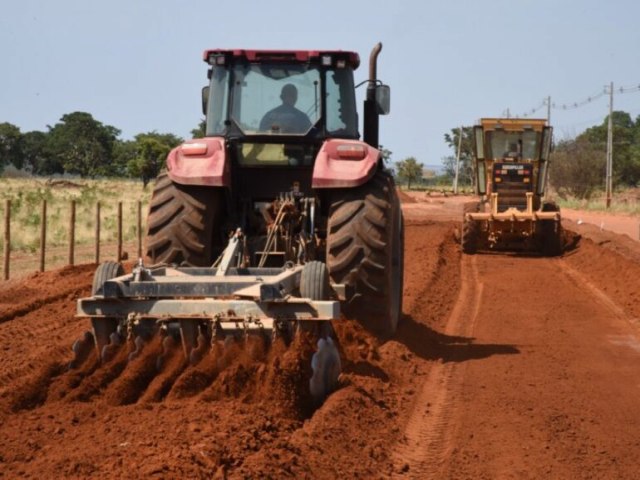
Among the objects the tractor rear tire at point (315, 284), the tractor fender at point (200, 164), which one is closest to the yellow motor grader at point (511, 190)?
the tractor fender at point (200, 164)

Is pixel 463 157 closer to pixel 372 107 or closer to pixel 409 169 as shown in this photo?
pixel 409 169

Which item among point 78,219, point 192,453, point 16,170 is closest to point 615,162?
point 78,219

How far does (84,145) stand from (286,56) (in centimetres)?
8183

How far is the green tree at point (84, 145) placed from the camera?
8831 centimetres

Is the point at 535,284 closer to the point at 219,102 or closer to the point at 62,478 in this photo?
the point at 219,102

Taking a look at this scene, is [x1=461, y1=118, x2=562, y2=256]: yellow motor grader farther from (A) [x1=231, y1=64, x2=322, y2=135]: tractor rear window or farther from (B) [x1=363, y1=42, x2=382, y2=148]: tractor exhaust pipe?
(A) [x1=231, y1=64, x2=322, y2=135]: tractor rear window

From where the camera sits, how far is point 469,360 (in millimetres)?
9336

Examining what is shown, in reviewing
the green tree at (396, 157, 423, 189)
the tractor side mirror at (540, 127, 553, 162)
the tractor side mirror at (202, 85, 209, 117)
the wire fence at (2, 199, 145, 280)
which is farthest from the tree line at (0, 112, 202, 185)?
the tractor side mirror at (202, 85, 209, 117)

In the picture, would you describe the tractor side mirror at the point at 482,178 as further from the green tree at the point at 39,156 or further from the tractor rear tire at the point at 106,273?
the green tree at the point at 39,156

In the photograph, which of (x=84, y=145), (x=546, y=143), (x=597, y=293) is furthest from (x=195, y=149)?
(x=84, y=145)

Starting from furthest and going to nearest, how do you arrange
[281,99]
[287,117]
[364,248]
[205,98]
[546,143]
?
[546,143]
[205,98]
[281,99]
[287,117]
[364,248]

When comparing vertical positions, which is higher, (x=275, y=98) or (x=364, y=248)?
(x=275, y=98)

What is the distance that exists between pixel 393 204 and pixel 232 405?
3344 millimetres

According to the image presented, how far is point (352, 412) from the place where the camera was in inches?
260
